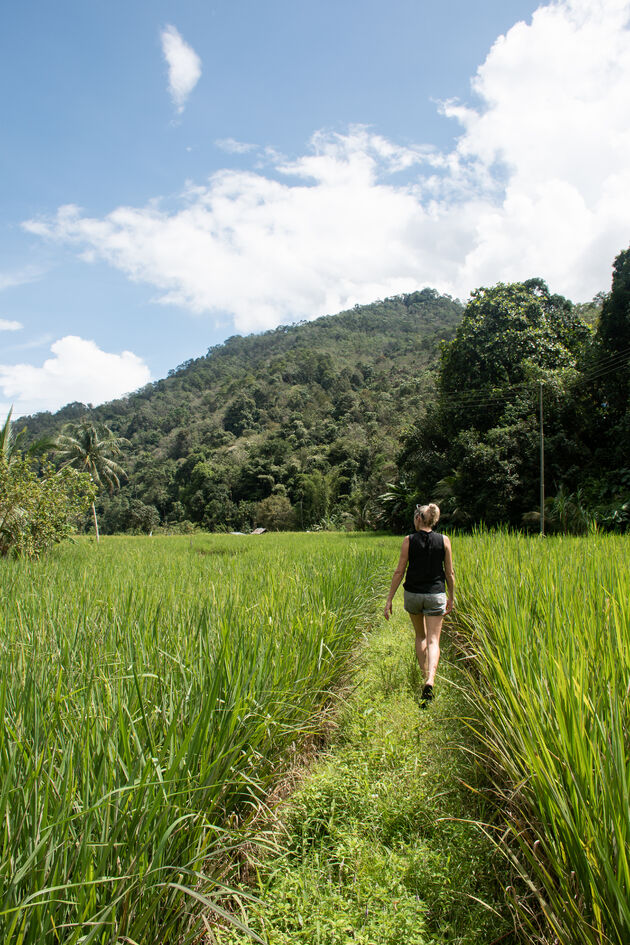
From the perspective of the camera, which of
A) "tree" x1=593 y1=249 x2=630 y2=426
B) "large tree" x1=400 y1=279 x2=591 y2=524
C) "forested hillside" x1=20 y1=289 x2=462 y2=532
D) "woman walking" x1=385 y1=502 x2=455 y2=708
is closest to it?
"woman walking" x1=385 y1=502 x2=455 y2=708

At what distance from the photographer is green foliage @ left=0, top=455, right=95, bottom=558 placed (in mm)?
8969

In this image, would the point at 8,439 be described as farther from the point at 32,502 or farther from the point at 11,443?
the point at 32,502

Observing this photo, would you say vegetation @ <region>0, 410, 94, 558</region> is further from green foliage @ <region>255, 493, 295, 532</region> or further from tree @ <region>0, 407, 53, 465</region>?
green foliage @ <region>255, 493, 295, 532</region>

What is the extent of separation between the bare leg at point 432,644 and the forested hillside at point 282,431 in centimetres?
2059

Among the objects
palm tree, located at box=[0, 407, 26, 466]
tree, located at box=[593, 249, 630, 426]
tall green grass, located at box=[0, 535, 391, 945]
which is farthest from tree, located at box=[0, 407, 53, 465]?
tree, located at box=[593, 249, 630, 426]

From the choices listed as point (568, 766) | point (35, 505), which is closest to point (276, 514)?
point (35, 505)

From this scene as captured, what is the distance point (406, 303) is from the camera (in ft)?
325

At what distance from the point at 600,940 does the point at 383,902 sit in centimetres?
93

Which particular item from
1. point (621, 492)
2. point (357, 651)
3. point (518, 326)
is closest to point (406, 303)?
point (518, 326)

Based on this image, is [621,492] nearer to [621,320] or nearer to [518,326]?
[621,320]

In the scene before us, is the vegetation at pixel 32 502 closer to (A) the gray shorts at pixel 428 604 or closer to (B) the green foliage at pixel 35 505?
(B) the green foliage at pixel 35 505

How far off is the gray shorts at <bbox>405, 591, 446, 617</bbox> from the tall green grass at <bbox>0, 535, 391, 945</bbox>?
743 mm

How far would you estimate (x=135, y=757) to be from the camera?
1.52 m

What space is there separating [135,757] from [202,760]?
0.24 metres
